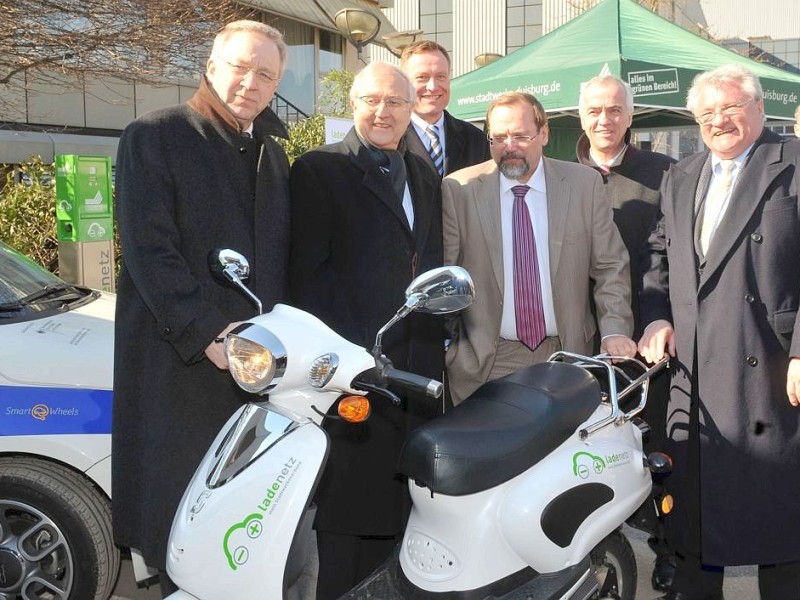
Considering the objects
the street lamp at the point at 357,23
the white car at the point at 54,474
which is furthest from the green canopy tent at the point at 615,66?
the white car at the point at 54,474

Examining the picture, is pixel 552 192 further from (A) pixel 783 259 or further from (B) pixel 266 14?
(B) pixel 266 14

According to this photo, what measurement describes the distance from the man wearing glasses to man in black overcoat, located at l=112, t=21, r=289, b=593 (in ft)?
4.63

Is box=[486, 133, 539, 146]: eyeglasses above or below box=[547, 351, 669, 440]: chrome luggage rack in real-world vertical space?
above

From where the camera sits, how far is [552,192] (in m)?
3.24

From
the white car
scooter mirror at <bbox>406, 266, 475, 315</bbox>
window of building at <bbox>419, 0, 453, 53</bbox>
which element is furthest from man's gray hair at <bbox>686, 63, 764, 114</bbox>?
window of building at <bbox>419, 0, 453, 53</bbox>

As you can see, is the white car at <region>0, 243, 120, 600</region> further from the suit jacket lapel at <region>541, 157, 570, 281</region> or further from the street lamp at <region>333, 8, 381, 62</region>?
the street lamp at <region>333, 8, 381, 62</region>

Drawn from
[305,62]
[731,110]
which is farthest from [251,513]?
[305,62]

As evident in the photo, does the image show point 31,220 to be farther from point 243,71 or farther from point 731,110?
point 731,110

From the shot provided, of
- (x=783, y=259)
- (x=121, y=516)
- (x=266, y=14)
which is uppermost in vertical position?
(x=266, y=14)

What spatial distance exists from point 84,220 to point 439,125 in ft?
10.6

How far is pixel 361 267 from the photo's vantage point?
298 centimetres

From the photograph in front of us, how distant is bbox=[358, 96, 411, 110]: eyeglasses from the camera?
2.96 metres

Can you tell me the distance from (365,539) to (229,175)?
1396mm

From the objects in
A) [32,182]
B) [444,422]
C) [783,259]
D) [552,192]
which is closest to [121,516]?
[444,422]
